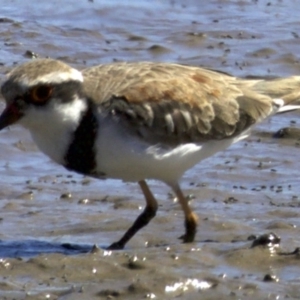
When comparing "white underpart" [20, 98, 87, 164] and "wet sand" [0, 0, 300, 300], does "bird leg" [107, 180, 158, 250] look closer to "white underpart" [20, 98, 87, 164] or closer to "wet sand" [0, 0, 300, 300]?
"wet sand" [0, 0, 300, 300]

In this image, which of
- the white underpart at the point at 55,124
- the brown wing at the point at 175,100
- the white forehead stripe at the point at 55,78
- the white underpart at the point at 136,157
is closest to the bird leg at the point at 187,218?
the white underpart at the point at 136,157


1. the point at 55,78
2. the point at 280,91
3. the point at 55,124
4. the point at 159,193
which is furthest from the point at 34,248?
the point at 280,91

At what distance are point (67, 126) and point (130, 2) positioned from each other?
7.60 meters

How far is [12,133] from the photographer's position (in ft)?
35.6

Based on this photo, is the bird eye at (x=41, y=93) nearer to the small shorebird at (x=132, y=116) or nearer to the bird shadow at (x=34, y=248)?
the small shorebird at (x=132, y=116)

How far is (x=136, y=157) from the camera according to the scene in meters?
8.00

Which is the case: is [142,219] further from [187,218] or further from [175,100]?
[175,100]

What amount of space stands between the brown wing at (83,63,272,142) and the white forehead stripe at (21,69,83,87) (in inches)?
5.4

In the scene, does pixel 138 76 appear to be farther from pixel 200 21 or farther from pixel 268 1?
pixel 268 1

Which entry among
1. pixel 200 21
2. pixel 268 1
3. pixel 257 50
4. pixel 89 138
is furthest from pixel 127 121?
pixel 268 1

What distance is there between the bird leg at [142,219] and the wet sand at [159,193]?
0.10 metres

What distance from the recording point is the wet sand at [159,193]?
7438 mm

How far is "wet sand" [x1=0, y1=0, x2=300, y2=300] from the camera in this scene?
293 inches

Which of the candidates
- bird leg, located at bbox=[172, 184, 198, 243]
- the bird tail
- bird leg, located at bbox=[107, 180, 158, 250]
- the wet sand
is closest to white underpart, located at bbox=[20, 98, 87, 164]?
the wet sand
